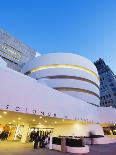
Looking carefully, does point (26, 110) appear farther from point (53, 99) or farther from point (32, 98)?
point (53, 99)

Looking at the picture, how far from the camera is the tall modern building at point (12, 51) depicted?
10327cm

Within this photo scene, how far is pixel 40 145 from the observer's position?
70.6ft

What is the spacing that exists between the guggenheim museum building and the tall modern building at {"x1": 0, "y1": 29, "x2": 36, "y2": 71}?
193ft

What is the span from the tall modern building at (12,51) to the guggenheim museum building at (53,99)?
58.8 m

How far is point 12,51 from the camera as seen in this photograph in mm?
108250

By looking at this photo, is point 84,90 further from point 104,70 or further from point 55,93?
point 104,70

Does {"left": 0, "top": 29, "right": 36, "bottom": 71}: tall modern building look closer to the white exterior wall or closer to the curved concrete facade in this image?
the curved concrete facade

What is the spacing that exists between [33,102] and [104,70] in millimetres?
112952

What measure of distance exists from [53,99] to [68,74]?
18913 mm

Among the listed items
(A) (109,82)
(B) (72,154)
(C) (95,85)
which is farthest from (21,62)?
(B) (72,154)

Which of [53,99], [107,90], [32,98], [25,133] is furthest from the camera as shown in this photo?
[107,90]

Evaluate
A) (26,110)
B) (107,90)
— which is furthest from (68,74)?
(107,90)

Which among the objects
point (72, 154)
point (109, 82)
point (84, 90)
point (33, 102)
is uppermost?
point (109, 82)

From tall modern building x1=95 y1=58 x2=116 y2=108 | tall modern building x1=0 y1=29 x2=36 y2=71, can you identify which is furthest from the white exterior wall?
tall modern building x1=0 y1=29 x2=36 y2=71
